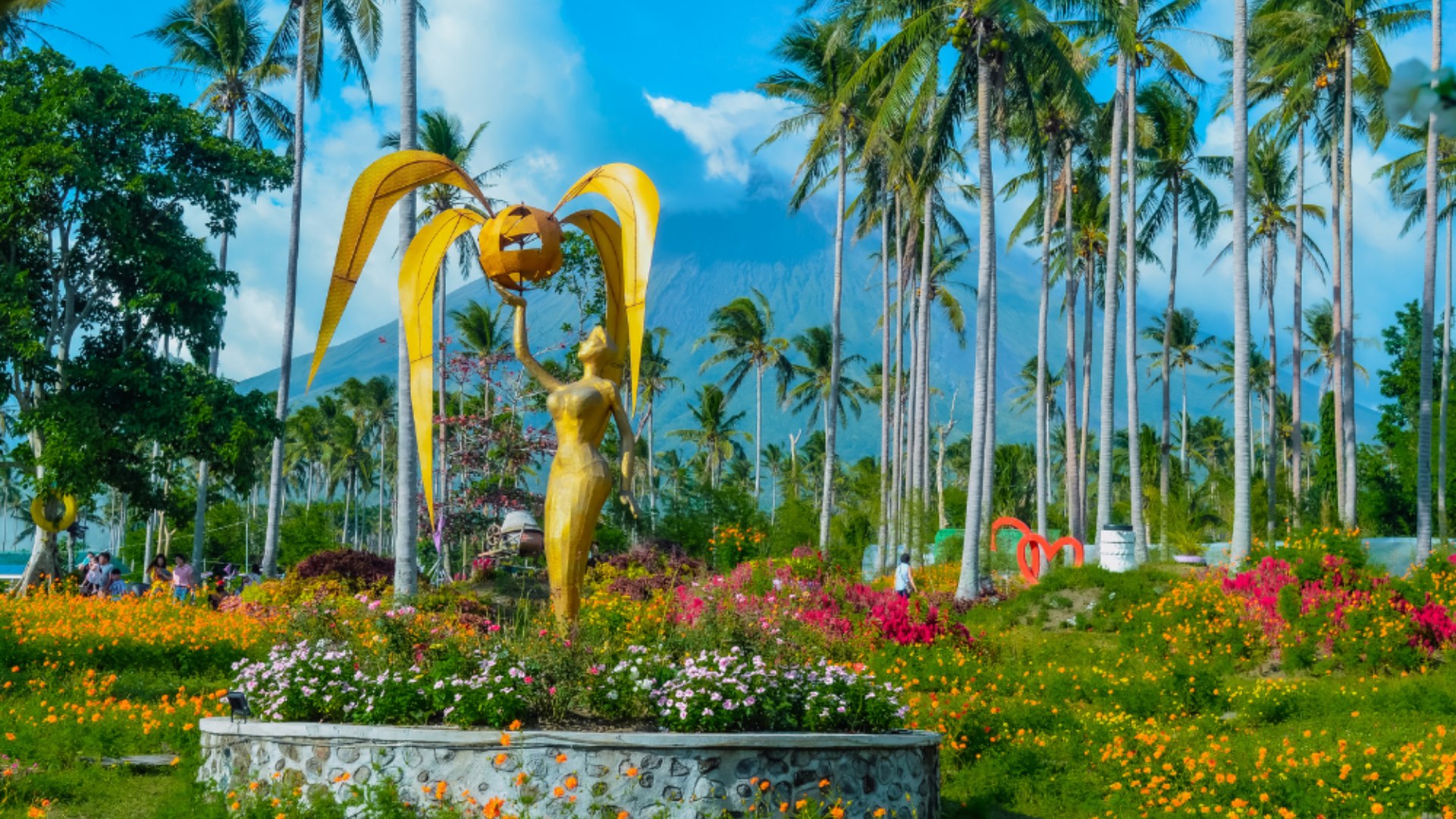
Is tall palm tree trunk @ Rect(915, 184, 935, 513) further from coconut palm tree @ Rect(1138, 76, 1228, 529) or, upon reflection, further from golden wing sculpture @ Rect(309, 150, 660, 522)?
golden wing sculpture @ Rect(309, 150, 660, 522)

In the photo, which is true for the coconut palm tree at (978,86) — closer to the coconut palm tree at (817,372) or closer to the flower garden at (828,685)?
the flower garden at (828,685)

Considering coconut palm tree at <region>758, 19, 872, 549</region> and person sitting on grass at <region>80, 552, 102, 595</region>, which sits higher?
coconut palm tree at <region>758, 19, 872, 549</region>

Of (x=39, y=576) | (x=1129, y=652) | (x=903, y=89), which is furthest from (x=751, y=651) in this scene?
(x=39, y=576)

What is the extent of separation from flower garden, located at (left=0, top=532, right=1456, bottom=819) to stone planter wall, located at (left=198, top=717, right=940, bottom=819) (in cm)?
5

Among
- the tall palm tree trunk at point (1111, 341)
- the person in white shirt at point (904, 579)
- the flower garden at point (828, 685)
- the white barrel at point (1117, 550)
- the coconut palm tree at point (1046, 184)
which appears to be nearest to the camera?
the flower garden at point (828, 685)

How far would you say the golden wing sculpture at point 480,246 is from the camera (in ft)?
31.9

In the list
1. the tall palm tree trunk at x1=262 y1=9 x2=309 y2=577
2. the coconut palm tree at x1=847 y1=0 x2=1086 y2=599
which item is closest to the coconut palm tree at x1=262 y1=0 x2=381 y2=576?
the tall palm tree trunk at x1=262 y1=9 x2=309 y2=577

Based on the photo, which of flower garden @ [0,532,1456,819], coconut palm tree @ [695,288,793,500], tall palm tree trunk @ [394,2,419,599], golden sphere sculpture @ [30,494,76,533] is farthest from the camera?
coconut palm tree @ [695,288,793,500]

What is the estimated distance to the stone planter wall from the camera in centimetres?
688

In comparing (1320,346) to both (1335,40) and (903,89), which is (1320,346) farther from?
(903,89)

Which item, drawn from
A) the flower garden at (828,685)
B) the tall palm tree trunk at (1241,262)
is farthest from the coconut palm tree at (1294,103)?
the flower garden at (828,685)

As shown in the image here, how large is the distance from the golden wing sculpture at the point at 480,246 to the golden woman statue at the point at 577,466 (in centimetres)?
35

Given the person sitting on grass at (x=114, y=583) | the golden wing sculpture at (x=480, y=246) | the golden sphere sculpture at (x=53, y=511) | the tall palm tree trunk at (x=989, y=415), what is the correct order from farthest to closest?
1. the tall palm tree trunk at (x=989, y=415)
2. the golden sphere sculpture at (x=53, y=511)
3. the person sitting on grass at (x=114, y=583)
4. the golden wing sculpture at (x=480, y=246)

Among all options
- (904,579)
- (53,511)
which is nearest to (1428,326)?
(904,579)
